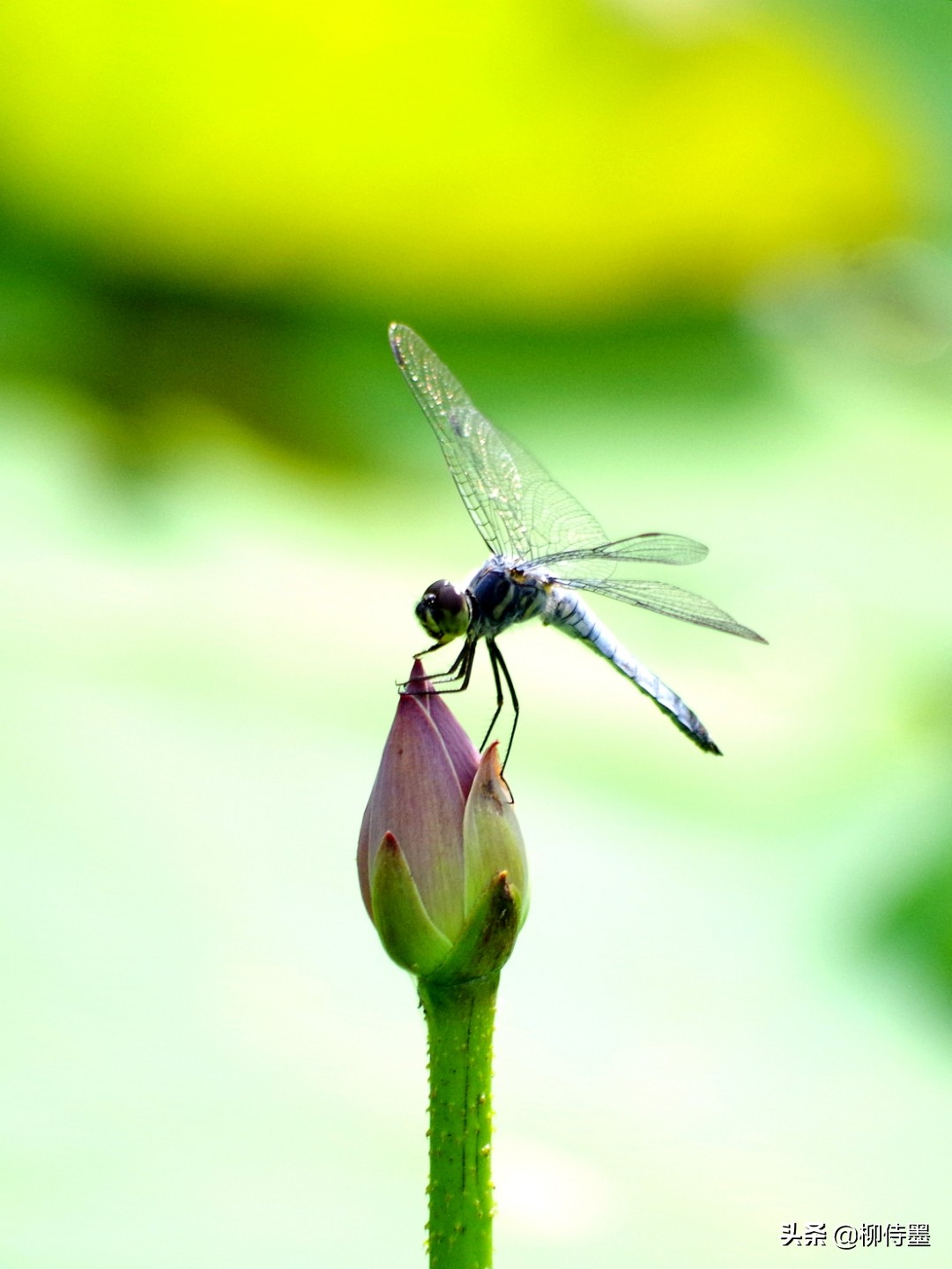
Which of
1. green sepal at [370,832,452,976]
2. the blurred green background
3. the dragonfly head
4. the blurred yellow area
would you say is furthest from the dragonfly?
the blurred yellow area

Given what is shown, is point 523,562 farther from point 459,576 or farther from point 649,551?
point 459,576

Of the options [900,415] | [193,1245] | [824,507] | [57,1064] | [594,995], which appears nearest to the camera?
[193,1245]

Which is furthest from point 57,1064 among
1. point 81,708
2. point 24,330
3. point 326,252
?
point 326,252

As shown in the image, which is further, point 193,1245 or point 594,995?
point 594,995

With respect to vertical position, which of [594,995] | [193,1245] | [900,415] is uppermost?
[900,415]

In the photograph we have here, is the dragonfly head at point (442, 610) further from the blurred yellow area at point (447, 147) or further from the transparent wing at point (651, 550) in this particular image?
the blurred yellow area at point (447, 147)

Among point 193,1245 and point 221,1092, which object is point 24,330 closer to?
point 221,1092

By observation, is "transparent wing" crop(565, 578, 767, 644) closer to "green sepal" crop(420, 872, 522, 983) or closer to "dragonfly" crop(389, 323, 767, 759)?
"dragonfly" crop(389, 323, 767, 759)

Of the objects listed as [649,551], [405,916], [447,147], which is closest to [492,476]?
[649,551]
